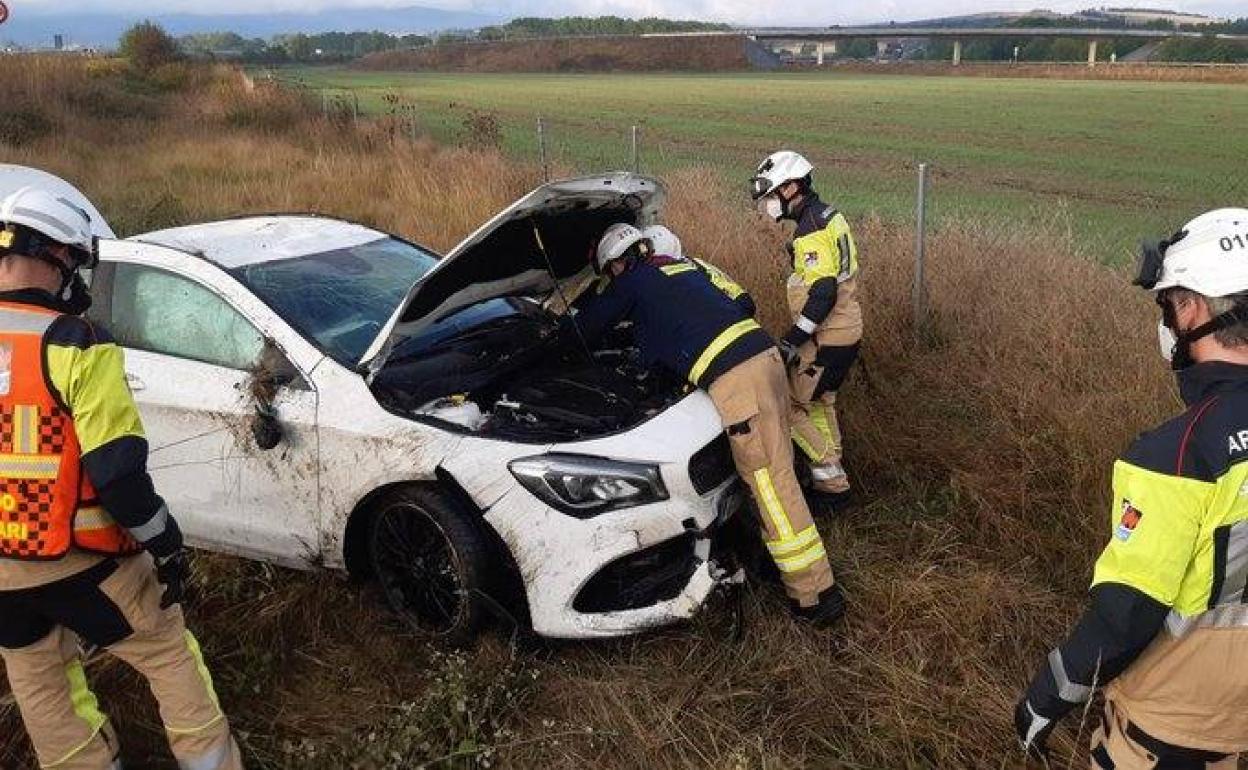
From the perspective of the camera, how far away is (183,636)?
269 centimetres

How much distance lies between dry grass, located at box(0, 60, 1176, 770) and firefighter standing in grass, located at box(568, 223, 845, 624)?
0.78 feet

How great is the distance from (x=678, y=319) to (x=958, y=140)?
23178 mm

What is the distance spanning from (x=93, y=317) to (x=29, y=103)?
66.5ft

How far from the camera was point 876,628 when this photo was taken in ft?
11.2

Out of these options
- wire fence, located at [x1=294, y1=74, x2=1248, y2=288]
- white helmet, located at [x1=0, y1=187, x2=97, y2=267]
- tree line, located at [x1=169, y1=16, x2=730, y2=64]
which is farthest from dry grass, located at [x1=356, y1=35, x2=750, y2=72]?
white helmet, located at [x1=0, y1=187, x2=97, y2=267]

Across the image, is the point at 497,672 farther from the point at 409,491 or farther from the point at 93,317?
the point at 93,317

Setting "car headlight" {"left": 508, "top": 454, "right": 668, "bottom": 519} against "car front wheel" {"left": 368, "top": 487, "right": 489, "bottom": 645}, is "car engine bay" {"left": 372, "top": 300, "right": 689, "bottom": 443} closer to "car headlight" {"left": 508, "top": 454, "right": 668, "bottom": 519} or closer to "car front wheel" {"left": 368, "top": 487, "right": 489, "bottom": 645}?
Result: "car headlight" {"left": 508, "top": 454, "right": 668, "bottom": 519}

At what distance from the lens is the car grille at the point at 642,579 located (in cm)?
315

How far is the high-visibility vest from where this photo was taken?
2232 millimetres

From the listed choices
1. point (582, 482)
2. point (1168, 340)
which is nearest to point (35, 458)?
point (582, 482)

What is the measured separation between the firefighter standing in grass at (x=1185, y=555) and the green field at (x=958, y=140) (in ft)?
18.5

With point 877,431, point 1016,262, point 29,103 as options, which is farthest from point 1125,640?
point 29,103

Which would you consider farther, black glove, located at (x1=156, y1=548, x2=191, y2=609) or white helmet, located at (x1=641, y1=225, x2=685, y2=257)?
white helmet, located at (x1=641, y1=225, x2=685, y2=257)

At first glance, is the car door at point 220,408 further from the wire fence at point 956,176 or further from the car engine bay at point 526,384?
the wire fence at point 956,176
